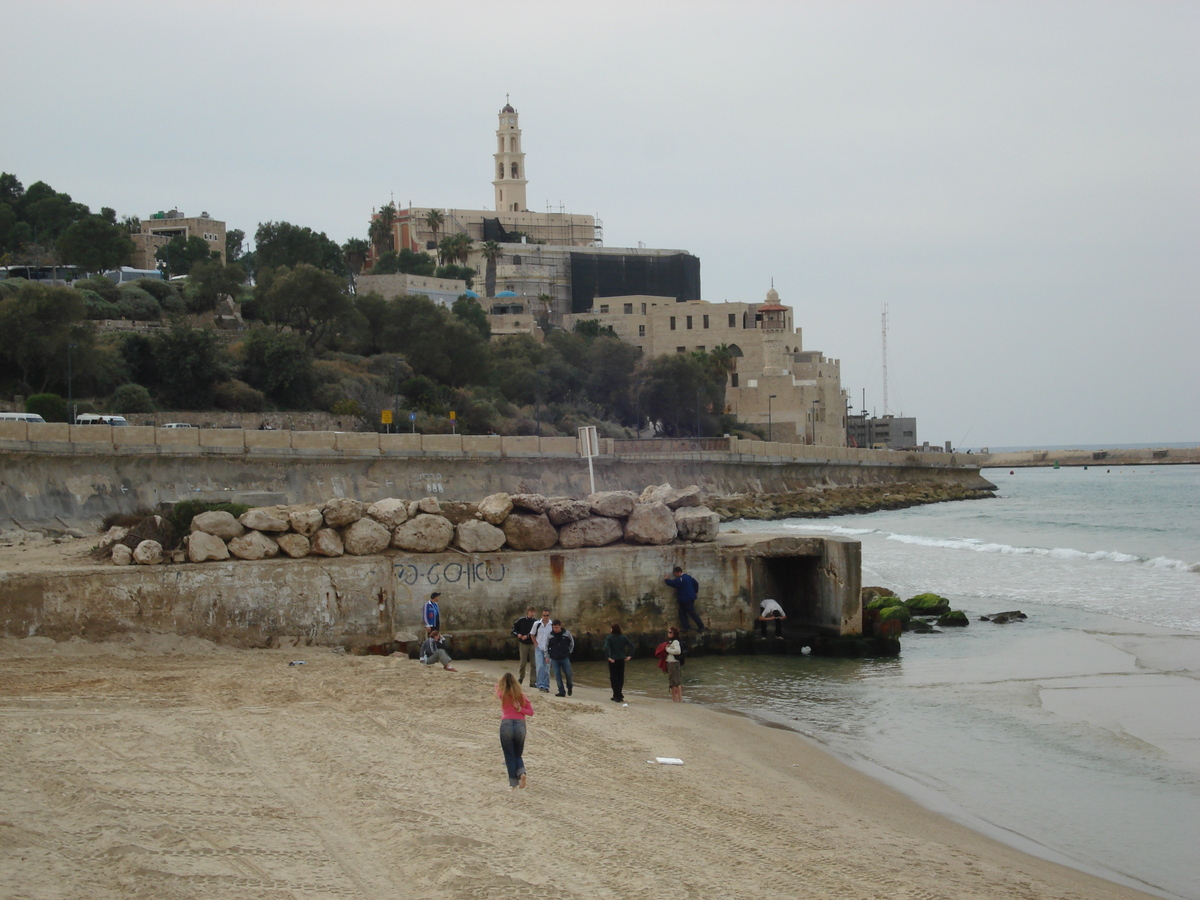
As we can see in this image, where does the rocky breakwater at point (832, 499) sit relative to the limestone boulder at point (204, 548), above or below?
below

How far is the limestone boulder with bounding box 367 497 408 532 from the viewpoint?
1612 centimetres

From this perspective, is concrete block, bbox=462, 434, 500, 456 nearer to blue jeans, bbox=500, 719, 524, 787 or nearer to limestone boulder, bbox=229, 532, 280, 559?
limestone boulder, bbox=229, 532, 280, 559

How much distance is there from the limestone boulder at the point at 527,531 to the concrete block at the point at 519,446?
26.6 metres

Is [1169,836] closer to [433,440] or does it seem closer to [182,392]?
[433,440]

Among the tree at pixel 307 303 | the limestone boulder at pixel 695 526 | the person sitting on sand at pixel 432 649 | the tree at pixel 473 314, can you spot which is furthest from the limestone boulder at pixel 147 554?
the tree at pixel 473 314

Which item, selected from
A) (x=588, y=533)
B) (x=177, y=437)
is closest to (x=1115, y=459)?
(x=177, y=437)

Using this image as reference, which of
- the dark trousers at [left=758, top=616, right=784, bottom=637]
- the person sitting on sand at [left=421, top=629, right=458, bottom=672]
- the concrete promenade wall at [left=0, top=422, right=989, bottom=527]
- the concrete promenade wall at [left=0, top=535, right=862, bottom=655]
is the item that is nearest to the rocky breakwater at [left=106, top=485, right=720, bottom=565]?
the concrete promenade wall at [left=0, top=535, right=862, bottom=655]

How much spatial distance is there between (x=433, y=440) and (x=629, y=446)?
14854 mm

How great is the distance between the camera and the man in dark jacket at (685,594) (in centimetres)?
1697

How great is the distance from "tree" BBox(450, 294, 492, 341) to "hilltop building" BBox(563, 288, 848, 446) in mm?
14841

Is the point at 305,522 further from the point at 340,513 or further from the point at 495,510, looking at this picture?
the point at 495,510

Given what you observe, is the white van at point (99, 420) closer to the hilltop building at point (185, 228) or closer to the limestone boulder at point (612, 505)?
the limestone boulder at point (612, 505)

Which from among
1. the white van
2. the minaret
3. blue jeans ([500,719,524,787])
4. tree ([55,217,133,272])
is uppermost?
the minaret

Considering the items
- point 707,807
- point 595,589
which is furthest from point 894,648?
point 707,807
